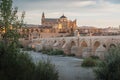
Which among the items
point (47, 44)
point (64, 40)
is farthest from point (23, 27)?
point (47, 44)

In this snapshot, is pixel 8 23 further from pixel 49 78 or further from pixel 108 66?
pixel 108 66

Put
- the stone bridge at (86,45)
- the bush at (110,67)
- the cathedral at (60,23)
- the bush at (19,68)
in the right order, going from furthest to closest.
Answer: the cathedral at (60,23), the stone bridge at (86,45), the bush at (110,67), the bush at (19,68)

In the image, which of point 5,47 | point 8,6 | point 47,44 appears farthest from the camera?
point 47,44

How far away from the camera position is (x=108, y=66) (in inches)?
442

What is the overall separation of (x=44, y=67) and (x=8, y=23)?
180cm

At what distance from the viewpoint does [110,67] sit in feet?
36.5

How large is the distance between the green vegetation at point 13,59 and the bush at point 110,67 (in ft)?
7.07

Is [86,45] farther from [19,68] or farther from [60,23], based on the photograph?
[60,23]

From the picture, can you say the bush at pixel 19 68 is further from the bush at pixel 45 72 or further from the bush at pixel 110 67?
the bush at pixel 110 67

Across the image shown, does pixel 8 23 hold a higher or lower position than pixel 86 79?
higher

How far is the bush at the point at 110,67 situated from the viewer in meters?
10.7

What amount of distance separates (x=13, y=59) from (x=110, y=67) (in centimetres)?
391

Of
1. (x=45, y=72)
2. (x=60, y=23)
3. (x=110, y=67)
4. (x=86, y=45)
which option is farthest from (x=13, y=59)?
(x=60, y=23)

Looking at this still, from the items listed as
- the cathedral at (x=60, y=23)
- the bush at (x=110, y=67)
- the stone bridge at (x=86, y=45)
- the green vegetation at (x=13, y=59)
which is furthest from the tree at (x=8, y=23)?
the cathedral at (x=60, y=23)
